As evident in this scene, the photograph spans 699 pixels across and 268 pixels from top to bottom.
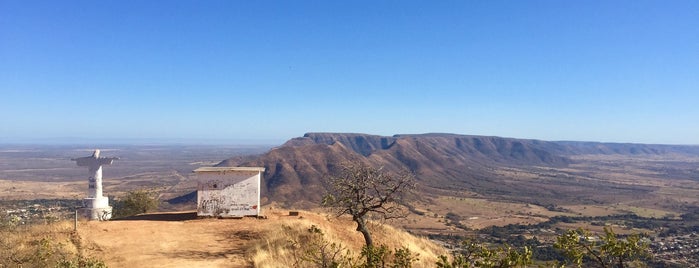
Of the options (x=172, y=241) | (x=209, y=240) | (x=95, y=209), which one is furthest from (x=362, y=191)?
(x=95, y=209)

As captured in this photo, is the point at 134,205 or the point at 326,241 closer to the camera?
the point at 326,241

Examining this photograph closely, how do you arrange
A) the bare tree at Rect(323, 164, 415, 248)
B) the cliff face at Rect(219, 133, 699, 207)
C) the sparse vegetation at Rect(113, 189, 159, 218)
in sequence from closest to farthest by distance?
the bare tree at Rect(323, 164, 415, 248) → the sparse vegetation at Rect(113, 189, 159, 218) → the cliff face at Rect(219, 133, 699, 207)

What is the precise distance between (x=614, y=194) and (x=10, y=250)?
157 metres

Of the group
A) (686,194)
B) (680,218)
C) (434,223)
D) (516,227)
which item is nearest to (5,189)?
(434,223)

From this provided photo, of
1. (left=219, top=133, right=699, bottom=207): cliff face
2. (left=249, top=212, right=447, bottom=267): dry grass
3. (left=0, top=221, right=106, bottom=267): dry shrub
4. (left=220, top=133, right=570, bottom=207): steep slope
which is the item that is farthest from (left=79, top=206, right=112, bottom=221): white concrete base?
(left=219, top=133, right=699, bottom=207): cliff face

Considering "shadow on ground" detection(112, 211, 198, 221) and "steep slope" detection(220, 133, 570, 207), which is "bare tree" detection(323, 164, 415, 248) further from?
"steep slope" detection(220, 133, 570, 207)

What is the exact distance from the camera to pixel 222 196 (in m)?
22.8

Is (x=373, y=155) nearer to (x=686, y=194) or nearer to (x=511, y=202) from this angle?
(x=511, y=202)

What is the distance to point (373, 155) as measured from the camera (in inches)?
6467

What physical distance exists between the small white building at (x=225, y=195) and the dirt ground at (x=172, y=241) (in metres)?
0.66

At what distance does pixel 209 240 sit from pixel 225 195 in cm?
428

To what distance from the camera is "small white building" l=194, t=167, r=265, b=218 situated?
898 inches

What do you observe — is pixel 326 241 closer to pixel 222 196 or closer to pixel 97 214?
pixel 222 196

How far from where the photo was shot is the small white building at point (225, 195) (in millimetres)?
22812
